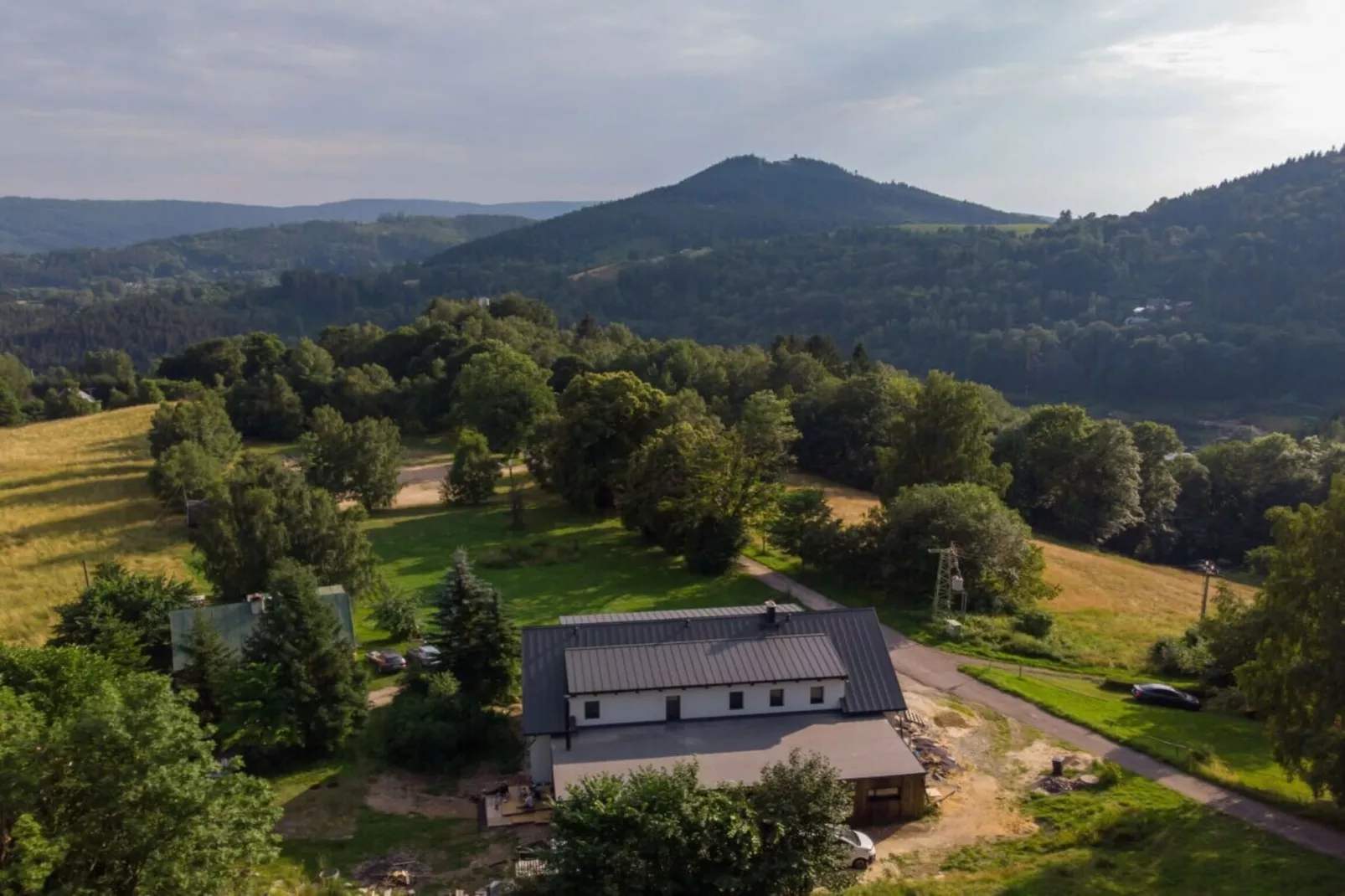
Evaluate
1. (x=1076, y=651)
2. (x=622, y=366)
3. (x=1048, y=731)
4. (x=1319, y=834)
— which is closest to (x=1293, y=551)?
(x=1319, y=834)

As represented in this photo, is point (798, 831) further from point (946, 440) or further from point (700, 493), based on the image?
point (946, 440)

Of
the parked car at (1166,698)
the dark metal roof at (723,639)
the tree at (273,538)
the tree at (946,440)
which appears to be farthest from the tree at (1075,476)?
the tree at (273,538)

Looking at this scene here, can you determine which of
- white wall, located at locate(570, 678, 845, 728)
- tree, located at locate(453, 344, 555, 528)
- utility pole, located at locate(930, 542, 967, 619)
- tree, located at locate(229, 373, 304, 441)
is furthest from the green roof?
tree, located at locate(229, 373, 304, 441)

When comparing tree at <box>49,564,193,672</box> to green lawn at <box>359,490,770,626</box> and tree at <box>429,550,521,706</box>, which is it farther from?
tree at <box>429,550,521,706</box>

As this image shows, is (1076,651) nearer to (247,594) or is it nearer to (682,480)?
(682,480)

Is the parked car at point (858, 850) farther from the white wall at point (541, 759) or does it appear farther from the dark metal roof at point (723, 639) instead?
the white wall at point (541, 759)

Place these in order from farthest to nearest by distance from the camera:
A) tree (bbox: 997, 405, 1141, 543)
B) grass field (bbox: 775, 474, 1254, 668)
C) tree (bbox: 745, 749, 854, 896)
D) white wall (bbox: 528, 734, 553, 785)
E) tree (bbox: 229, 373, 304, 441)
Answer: tree (bbox: 229, 373, 304, 441), tree (bbox: 997, 405, 1141, 543), grass field (bbox: 775, 474, 1254, 668), white wall (bbox: 528, 734, 553, 785), tree (bbox: 745, 749, 854, 896)
